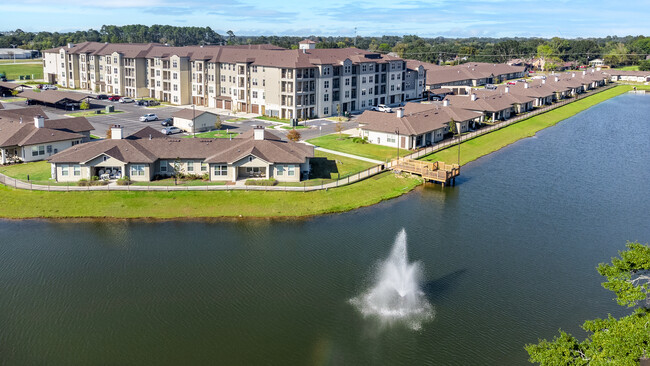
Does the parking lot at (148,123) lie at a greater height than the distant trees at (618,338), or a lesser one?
greater

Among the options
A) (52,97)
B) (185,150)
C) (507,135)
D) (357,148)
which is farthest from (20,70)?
(507,135)

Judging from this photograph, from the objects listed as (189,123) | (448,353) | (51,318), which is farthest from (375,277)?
(189,123)

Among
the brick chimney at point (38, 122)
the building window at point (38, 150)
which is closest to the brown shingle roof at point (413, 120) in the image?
the building window at point (38, 150)

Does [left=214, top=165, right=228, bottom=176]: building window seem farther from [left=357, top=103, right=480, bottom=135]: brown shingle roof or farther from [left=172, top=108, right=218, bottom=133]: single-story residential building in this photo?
[left=172, top=108, right=218, bottom=133]: single-story residential building

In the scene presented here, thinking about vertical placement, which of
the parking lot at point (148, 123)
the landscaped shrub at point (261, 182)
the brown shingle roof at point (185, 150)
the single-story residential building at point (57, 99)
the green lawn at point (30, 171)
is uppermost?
the single-story residential building at point (57, 99)

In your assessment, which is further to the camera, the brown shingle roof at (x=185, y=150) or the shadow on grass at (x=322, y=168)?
the shadow on grass at (x=322, y=168)

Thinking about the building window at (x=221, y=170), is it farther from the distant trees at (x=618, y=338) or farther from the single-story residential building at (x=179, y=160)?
the distant trees at (x=618, y=338)

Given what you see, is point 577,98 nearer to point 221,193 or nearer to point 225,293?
point 221,193
